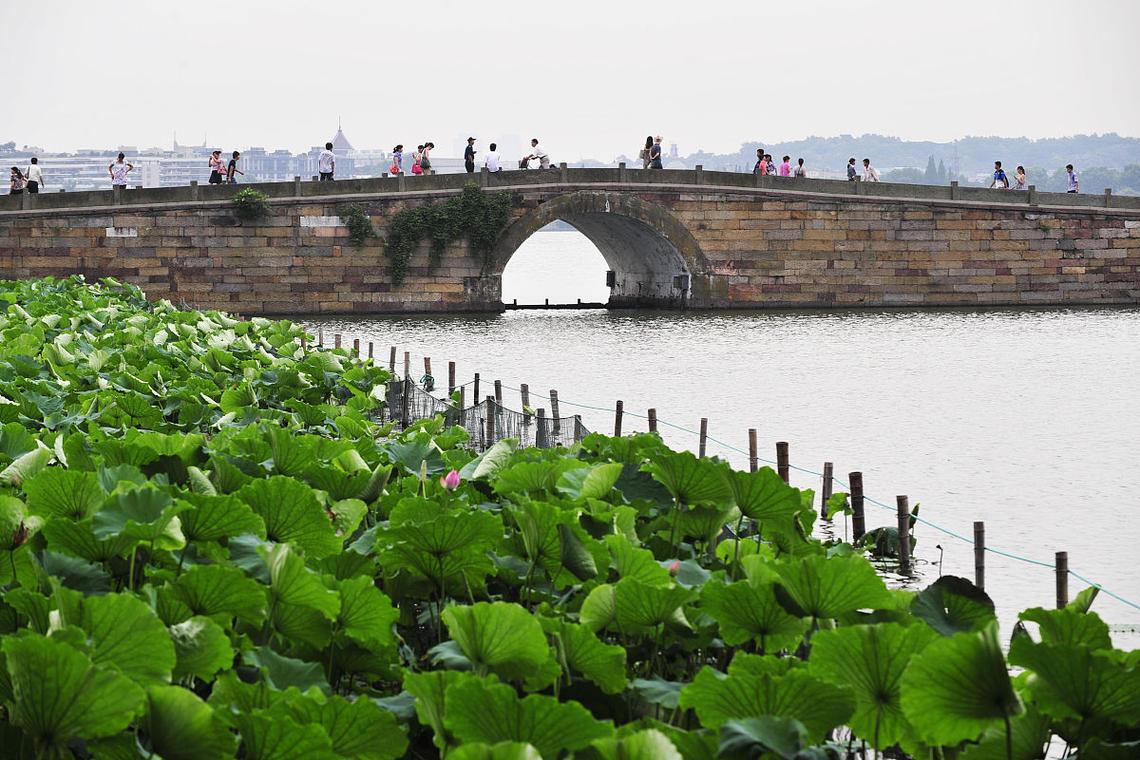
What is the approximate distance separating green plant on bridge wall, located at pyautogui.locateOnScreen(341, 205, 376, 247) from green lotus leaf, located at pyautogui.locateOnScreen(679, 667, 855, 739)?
25.6 metres

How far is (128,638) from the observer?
2.01 metres

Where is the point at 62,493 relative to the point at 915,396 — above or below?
above

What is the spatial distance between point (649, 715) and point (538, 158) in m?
28.2

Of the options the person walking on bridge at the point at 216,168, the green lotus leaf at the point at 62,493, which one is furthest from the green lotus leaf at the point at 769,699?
the person walking on bridge at the point at 216,168

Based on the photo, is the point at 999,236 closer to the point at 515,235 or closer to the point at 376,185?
the point at 515,235

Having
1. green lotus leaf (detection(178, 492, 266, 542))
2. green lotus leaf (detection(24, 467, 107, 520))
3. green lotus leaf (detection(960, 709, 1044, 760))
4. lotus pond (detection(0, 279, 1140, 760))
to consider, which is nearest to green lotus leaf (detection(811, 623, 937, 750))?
lotus pond (detection(0, 279, 1140, 760))

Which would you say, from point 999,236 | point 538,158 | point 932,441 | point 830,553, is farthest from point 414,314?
point 830,553

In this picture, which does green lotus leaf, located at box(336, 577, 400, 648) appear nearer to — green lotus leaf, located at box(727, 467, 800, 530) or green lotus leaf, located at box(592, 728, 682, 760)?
green lotus leaf, located at box(592, 728, 682, 760)

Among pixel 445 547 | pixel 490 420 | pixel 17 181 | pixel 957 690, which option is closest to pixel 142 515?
pixel 445 547

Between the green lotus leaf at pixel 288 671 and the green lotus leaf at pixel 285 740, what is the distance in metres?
0.29

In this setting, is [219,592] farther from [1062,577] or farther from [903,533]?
[903,533]

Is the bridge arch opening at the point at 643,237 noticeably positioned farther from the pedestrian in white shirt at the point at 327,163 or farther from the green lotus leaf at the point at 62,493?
the green lotus leaf at the point at 62,493

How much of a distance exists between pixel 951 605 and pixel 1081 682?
0.47 meters

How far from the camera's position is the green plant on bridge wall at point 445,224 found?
27.3 m
